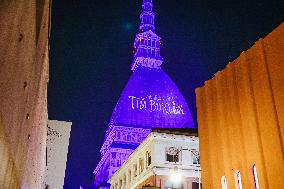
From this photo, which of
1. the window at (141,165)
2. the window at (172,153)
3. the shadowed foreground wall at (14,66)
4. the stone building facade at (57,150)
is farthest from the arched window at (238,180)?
the window at (141,165)

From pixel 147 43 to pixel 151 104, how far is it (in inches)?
→ 1015

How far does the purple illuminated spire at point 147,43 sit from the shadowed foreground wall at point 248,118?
89.1 m

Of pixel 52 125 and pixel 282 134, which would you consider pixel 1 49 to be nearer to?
pixel 282 134

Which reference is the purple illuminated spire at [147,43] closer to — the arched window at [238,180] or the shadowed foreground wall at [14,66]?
the arched window at [238,180]

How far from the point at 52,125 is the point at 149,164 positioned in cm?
1970

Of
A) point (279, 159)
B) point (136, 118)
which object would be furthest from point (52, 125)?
point (136, 118)

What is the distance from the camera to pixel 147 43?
11288 cm

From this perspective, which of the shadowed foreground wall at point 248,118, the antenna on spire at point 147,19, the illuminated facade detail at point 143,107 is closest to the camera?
the shadowed foreground wall at point 248,118

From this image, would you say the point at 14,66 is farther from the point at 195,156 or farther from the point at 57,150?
the point at 195,156

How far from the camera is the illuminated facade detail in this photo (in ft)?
287

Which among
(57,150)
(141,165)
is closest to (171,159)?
(141,165)

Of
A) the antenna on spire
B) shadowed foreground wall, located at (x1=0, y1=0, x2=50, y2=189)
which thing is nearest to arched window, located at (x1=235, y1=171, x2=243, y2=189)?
shadowed foreground wall, located at (x1=0, y1=0, x2=50, y2=189)

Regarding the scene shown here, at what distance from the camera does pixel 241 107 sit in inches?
656

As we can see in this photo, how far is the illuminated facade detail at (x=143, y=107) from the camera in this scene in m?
87.4
